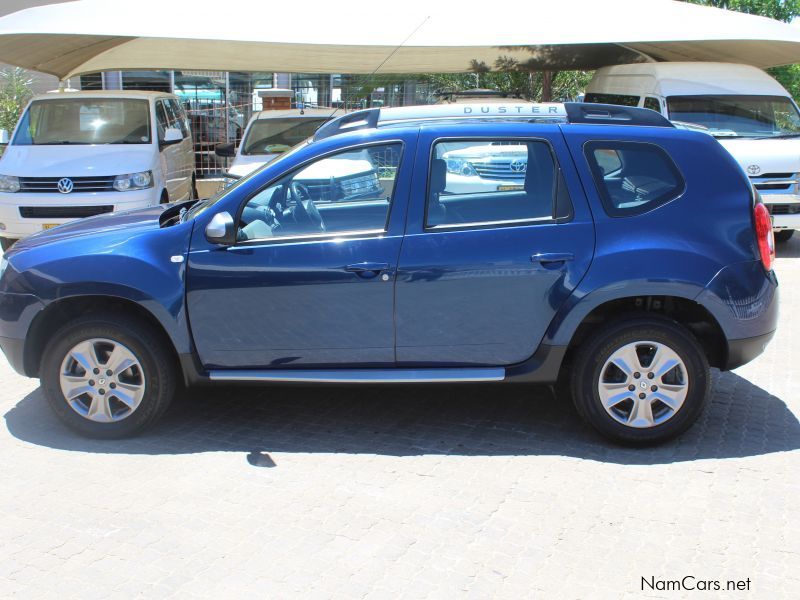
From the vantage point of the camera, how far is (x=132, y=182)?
9.94 meters

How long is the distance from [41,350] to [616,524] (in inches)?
130

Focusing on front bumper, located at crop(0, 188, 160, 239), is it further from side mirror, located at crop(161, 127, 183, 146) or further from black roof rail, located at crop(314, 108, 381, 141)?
black roof rail, located at crop(314, 108, 381, 141)

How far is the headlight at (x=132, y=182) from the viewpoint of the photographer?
9.88 meters

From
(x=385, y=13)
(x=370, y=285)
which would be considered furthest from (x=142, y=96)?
(x=370, y=285)

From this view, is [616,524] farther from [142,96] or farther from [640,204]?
[142,96]

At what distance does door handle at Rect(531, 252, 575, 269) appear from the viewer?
461cm

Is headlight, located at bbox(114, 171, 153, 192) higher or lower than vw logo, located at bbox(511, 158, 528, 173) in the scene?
lower

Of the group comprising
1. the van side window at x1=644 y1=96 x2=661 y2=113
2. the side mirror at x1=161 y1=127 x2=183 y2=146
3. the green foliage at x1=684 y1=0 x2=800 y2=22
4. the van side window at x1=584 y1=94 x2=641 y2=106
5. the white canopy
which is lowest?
the side mirror at x1=161 y1=127 x2=183 y2=146

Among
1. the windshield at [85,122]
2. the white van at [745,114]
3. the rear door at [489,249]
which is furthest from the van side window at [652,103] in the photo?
the rear door at [489,249]

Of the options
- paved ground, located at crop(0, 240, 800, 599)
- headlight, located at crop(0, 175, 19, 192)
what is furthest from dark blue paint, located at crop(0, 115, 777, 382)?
headlight, located at crop(0, 175, 19, 192)

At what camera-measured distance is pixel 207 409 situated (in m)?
5.43

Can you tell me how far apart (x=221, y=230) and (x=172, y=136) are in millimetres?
6771

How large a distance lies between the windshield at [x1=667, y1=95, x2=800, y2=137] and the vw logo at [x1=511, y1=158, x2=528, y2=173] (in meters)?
6.66

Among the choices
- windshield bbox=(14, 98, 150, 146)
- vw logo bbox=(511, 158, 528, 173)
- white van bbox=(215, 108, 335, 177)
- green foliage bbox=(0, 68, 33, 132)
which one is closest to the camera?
Answer: vw logo bbox=(511, 158, 528, 173)
